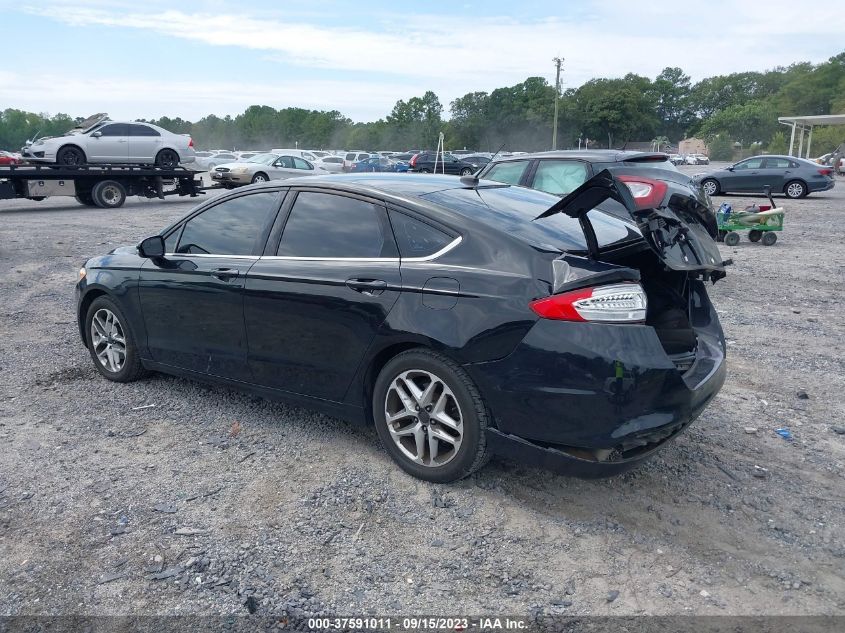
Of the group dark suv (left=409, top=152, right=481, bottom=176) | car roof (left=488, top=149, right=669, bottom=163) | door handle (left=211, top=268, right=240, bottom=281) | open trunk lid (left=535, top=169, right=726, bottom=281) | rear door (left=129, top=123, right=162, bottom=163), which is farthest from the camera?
dark suv (left=409, top=152, right=481, bottom=176)

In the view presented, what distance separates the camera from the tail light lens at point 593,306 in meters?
3.33

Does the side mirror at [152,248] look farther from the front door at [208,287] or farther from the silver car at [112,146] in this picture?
the silver car at [112,146]

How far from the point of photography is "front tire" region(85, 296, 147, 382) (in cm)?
533

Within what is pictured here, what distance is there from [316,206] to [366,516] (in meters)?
1.86

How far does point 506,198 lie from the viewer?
172 inches

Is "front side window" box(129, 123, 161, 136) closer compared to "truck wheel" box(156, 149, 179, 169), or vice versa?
"front side window" box(129, 123, 161, 136)

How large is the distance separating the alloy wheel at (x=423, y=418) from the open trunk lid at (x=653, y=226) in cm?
105

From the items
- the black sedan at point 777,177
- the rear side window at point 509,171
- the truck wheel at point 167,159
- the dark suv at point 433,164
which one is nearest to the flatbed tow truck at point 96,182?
the truck wheel at point 167,159

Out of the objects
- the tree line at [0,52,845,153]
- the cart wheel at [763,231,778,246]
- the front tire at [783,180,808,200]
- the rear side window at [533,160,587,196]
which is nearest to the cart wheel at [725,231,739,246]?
the cart wheel at [763,231,778,246]

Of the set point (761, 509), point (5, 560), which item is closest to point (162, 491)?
point (5, 560)

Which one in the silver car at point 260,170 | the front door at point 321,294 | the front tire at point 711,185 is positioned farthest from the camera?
the silver car at point 260,170

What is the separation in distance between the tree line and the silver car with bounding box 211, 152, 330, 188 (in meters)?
62.2

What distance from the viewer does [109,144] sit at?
21.2 meters

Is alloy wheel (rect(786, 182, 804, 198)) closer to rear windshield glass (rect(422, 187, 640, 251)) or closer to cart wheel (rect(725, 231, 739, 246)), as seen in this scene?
cart wheel (rect(725, 231, 739, 246))
